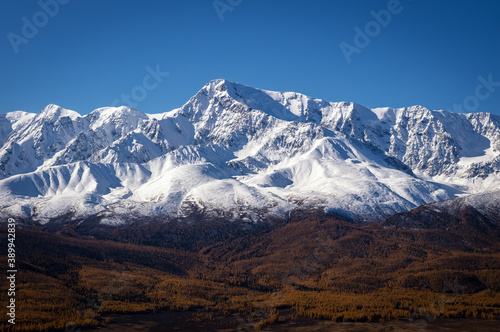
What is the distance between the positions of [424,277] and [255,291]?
204 feet

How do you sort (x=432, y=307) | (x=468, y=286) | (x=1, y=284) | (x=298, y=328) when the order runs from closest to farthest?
1. (x=298, y=328)
2. (x=1, y=284)
3. (x=432, y=307)
4. (x=468, y=286)

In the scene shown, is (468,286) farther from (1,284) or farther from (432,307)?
(1,284)

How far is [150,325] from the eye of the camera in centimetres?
13150

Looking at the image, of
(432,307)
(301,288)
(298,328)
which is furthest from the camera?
(301,288)

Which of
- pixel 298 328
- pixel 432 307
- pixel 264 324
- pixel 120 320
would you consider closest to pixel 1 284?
pixel 120 320

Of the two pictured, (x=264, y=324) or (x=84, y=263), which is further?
(x=84, y=263)

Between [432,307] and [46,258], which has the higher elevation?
[46,258]

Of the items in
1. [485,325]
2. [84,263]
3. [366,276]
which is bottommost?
[485,325]

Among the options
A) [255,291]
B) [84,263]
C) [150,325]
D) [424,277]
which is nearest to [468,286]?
[424,277]

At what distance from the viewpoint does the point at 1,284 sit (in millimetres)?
140875

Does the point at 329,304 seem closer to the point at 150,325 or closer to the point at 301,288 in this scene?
the point at 301,288

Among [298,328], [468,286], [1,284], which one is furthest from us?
[468,286]

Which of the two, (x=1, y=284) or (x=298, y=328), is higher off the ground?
(x=1, y=284)

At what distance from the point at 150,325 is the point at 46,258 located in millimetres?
70877
